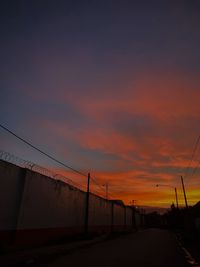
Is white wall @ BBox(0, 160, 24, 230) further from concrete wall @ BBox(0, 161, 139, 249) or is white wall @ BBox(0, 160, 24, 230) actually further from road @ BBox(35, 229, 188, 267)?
road @ BBox(35, 229, 188, 267)

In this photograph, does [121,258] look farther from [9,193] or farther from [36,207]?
[36,207]

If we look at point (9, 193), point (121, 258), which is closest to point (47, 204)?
point (9, 193)

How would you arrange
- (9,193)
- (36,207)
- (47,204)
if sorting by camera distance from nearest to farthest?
(9,193), (36,207), (47,204)

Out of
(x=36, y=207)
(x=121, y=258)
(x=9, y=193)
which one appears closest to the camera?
(x=121, y=258)

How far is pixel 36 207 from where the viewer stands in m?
21.0

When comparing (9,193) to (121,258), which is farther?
(9,193)

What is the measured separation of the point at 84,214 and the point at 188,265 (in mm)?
24817

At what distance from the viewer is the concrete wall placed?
56.9 ft

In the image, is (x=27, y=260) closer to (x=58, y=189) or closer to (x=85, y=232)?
(x=58, y=189)

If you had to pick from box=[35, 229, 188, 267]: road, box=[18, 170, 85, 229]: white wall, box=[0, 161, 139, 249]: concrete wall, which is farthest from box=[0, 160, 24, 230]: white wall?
box=[35, 229, 188, 267]: road

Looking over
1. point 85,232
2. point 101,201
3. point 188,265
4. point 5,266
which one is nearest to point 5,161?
point 5,266

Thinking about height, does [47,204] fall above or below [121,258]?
above

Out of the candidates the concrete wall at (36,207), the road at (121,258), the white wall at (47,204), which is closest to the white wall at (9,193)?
the concrete wall at (36,207)

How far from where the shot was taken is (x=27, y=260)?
12.5m
